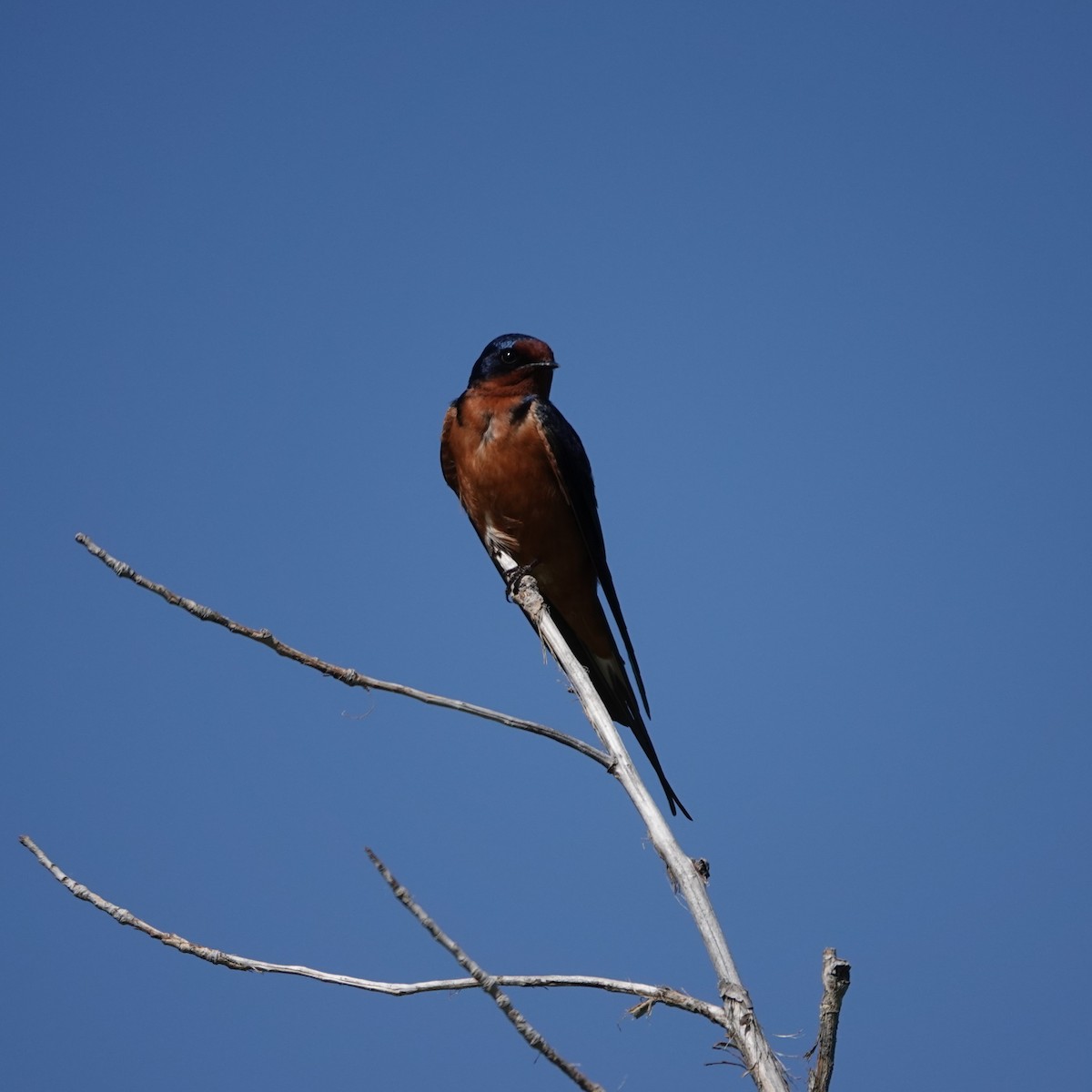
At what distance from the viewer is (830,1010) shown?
8.15 feet

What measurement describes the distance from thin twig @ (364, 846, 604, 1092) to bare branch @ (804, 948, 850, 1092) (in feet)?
1.81

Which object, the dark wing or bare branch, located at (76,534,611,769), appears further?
the dark wing

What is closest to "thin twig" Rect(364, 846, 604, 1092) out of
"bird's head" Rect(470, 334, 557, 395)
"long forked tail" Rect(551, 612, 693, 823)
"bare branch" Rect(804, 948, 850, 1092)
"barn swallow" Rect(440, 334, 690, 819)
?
"bare branch" Rect(804, 948, 850, 1092)

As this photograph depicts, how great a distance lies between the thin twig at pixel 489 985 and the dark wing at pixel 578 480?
4387 mm

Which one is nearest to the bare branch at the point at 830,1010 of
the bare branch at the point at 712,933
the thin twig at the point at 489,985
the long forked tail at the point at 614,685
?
the bare branch at the point at 712,933

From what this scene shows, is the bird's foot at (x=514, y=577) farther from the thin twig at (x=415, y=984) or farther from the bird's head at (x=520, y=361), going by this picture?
the thin twig at (x=415, y=984)

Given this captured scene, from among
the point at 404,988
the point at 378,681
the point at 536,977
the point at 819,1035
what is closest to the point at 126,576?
the point at 378,681

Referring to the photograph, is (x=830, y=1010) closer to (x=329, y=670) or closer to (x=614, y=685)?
(x=329, y=670)

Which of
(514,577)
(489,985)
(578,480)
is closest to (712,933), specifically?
(489,985)

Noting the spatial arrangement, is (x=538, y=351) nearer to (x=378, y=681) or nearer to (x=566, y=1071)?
(x=378, y=681)

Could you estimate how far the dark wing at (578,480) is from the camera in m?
6.67

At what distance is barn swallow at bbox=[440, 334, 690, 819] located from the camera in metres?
6.64

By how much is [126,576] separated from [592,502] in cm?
401

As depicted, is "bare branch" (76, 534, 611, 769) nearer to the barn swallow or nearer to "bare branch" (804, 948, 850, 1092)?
"bare branch" (804, 948, 850, 1092)
